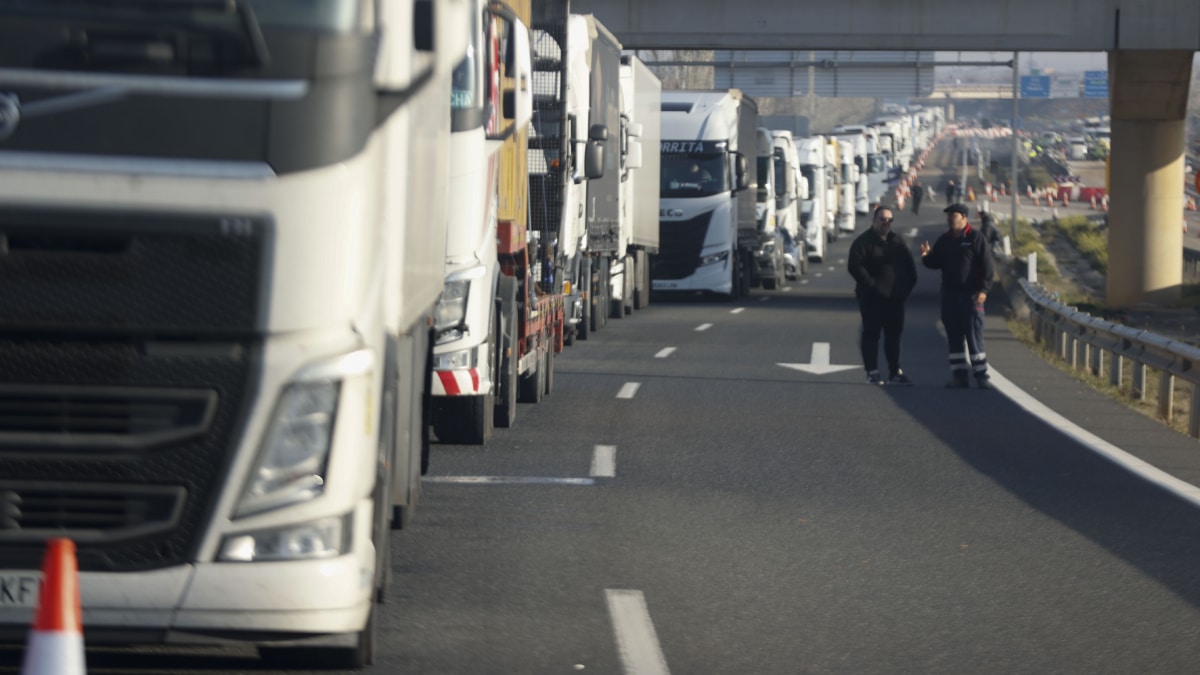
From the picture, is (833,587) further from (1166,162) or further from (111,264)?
(1166,162)

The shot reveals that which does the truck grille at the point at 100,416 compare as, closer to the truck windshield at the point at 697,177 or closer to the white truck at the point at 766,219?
the truck windshield at the point at 697,177

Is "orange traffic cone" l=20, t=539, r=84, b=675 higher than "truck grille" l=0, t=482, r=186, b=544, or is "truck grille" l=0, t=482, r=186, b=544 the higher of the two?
"truck grille" l=0, t=482, r=186, b=544

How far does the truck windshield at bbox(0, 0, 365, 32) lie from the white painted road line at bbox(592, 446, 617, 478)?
21.7 ft

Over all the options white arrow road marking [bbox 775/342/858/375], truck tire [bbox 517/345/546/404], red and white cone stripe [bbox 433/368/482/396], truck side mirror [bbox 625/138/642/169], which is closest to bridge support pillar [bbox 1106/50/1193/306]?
truck side mirror [bbox 625/138/642/169]

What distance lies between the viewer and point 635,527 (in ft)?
32.9

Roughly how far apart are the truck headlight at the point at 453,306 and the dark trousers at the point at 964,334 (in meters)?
7.83

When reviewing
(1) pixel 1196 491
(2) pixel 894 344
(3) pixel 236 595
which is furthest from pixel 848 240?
(3) pixel 236 595

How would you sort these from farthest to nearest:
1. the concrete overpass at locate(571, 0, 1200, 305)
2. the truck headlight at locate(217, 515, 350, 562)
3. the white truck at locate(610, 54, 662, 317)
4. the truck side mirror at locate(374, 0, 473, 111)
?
the concrete overpass at locate(571, 0, 1200, 305) → the white truck at locate(610, 54, 662, 317) → the truck side mirror at locate(374, 0, 473, 111) → the truck headlight at locate(217, 515, 350, 562)

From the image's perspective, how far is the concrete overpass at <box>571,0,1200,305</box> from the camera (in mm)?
37500

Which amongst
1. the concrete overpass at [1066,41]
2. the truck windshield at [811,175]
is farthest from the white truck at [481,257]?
the truck windshield at [811,175]

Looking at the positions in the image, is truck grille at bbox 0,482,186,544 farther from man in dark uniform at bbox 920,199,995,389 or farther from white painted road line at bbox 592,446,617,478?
man in dark uniform at bbox 920,199,995,389

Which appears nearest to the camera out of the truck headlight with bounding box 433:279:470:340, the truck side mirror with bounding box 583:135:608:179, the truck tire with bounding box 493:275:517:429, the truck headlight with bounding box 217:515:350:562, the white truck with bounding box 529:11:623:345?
the truck headlight with bounding box 217:515:350:562

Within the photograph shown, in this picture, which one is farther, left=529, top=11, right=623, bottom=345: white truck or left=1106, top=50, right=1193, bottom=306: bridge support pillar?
left=1106, top=50, right=1193, bottom=306: bridge support pillar

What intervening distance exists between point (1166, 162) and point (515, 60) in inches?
1161
